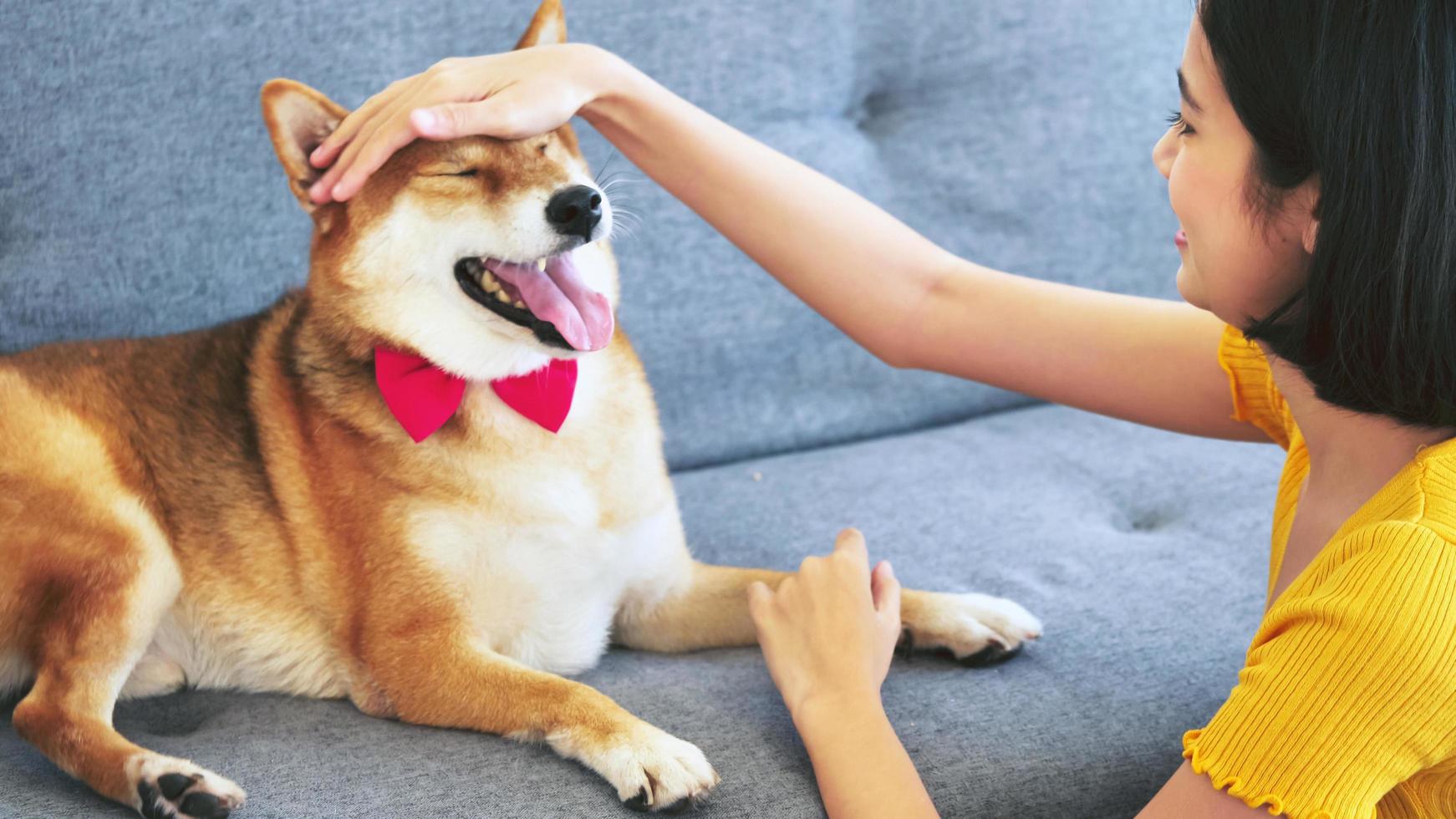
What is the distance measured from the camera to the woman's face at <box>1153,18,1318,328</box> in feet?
3.27

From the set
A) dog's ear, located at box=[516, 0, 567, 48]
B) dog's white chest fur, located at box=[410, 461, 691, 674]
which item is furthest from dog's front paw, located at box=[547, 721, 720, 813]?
dog's ear, located at box=[516, 0, 567, 48]

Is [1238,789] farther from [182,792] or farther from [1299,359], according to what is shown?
[182,792]

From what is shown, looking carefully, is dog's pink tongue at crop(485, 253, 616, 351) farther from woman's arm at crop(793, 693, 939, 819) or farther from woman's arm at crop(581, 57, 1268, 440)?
woman's arm at crop(793, 693, 939, 819)

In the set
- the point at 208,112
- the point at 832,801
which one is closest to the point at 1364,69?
the point at 832,801

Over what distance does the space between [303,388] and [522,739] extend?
54cm

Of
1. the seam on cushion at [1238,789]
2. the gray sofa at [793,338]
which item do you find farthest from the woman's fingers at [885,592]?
the seam on cushion at [1238,789]

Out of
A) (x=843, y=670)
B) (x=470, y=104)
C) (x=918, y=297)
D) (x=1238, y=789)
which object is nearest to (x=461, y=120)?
(x=470, y=104)

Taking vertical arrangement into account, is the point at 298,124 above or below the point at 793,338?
above

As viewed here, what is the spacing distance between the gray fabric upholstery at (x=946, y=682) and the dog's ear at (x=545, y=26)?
0.76 meters

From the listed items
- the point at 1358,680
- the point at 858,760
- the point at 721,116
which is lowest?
the point at 858,760

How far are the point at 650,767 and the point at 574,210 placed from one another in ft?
2.01

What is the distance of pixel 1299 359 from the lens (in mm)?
1018

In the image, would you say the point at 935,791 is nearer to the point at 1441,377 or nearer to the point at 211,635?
the point at 1441,377

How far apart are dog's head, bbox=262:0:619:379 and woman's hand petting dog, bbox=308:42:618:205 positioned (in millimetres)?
46
